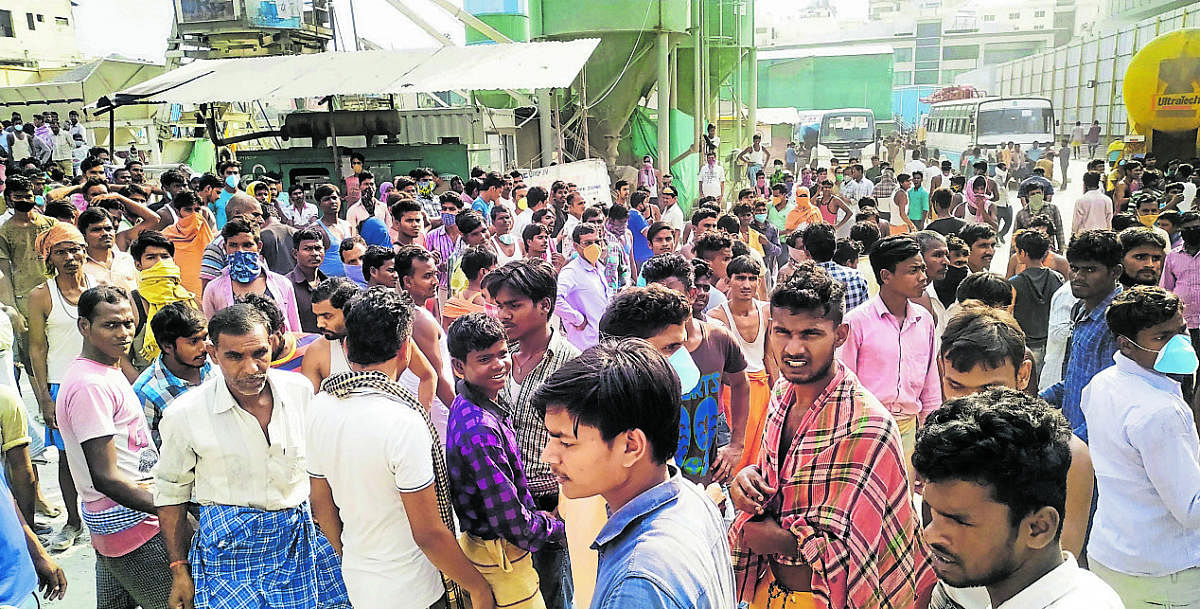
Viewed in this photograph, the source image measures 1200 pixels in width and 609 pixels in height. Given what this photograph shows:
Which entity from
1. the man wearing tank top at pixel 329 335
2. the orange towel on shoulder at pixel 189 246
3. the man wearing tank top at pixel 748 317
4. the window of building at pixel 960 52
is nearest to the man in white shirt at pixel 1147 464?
the man wearing tank top at pixel 748 317

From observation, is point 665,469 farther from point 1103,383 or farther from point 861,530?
point 1103,383

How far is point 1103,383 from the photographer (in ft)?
8.78

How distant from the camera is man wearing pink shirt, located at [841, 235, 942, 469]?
3.82 meters

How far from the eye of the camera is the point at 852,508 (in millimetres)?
2195

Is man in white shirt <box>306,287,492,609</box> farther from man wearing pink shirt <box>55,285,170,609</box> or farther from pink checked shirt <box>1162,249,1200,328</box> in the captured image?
pink checked shirt <box>1162,249,1200,328</box>

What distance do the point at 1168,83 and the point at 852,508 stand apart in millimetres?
21109

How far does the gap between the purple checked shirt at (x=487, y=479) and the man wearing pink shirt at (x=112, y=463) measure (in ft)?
3.97

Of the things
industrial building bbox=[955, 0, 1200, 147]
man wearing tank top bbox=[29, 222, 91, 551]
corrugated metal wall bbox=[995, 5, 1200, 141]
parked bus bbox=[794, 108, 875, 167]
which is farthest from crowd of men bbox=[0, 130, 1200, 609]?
parked bus bbox=[794, 108, 875, 167]

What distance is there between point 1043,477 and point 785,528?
2.74 ft

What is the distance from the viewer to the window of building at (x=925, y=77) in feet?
255

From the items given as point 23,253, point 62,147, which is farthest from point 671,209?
point 62,147

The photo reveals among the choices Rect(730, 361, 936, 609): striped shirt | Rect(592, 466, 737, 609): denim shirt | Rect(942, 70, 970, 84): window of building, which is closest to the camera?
Rect(592, 466, 737, 609): denim shirt

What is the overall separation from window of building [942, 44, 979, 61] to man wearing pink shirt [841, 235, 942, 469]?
82.8 m

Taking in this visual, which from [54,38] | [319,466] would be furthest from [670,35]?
[54,38]
